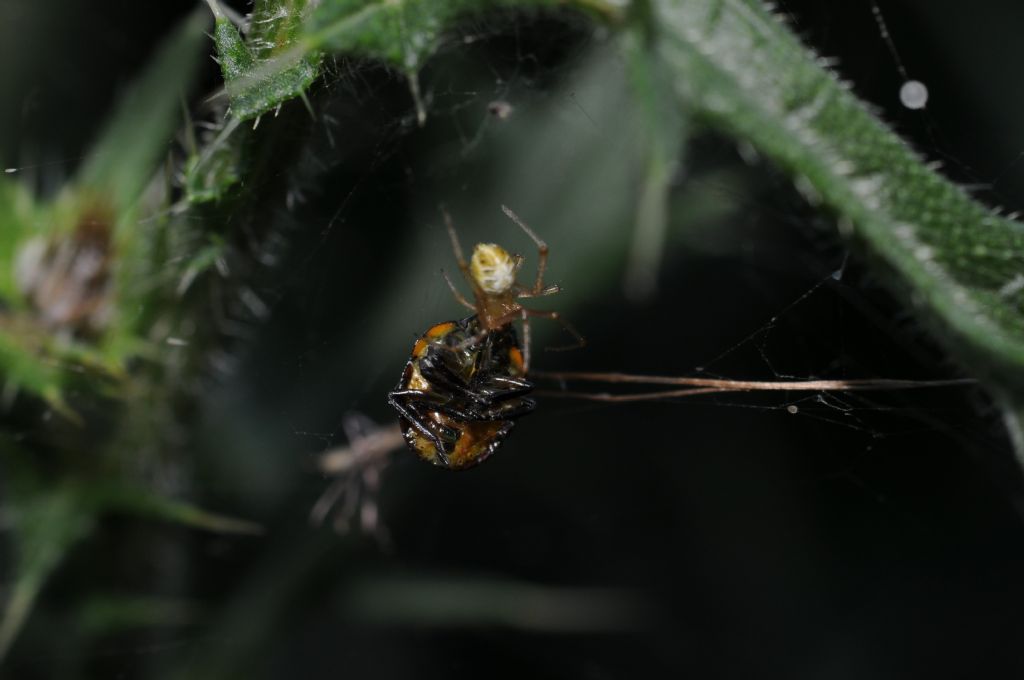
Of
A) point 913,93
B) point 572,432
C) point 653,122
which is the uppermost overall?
point 653,122

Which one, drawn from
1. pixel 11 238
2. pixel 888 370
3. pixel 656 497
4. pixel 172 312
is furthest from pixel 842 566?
pixel 11 238

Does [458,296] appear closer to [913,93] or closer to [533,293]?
[533,293]

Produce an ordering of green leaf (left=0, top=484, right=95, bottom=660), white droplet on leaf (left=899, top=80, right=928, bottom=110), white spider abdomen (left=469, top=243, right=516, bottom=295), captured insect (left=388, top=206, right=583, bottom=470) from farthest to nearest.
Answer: white droplet on leaf (left=899, top=80, right=928, bottom=110) → captured insect (left=388, top=206, right=583, bottom=470) → white spider abdomen (left=469, top=243, right=516, bottom=295) → green leaf (left=0, top=484, right=95, bottom=660)

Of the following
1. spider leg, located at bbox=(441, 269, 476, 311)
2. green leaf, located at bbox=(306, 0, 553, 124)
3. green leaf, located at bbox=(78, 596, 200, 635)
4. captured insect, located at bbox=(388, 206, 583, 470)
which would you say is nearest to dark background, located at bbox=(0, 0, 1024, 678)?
green leaf, located at bbox=(78, 596, 200, 635)

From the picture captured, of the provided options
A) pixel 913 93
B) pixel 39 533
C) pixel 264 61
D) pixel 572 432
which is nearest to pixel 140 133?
pixel 264 61

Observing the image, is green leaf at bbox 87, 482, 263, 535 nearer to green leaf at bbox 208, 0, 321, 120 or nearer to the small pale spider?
the small pale spider

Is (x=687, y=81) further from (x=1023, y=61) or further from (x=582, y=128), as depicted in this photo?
(x=1023, y=61)

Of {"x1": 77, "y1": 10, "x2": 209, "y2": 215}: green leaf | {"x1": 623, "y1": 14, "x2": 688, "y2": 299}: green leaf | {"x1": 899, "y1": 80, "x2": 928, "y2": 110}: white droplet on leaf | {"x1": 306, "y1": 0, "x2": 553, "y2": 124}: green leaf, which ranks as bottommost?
{"x1": 899, "y1": 80, "x2": 928, "y2": 110}: white droplet on leaf
